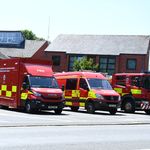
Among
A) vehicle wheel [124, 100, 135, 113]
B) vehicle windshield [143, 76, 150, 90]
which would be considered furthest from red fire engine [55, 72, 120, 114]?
vehicle wheel [124, 100, 135, 113]

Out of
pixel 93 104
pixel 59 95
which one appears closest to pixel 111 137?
pixel 59 95

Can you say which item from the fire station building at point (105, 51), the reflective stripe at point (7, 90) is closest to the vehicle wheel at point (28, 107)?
the reflective stripe at point (7, 90)

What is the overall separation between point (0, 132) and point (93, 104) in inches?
510

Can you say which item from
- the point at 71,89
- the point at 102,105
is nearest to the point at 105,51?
the point at 71,89

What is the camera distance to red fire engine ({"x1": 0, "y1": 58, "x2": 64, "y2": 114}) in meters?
25.0

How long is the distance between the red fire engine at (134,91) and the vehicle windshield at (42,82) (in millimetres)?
6050

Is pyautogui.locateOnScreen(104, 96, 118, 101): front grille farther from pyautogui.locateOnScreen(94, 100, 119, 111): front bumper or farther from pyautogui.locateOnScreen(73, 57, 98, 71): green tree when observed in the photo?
pyautogui.locateOnScreen(73, 57, 98, 71): green tree

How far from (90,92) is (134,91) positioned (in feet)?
12.1

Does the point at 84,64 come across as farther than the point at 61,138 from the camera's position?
Yes

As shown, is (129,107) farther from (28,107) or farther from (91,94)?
(28,107)

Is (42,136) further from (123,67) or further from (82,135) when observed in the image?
(123,67)

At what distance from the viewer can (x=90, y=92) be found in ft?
91.0

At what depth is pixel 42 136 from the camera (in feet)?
47.2

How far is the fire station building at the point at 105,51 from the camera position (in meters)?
72.1
